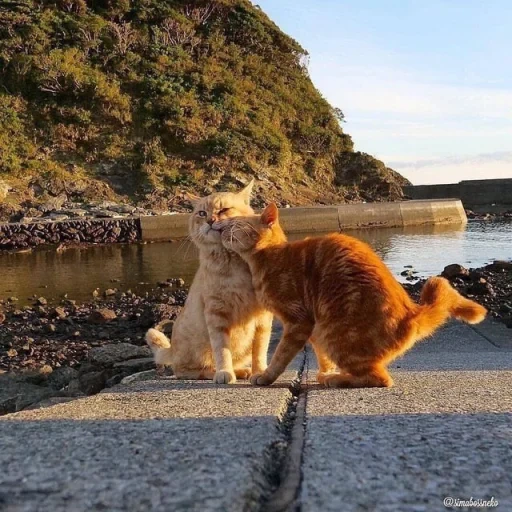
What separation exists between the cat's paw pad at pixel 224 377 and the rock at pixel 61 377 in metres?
2.67

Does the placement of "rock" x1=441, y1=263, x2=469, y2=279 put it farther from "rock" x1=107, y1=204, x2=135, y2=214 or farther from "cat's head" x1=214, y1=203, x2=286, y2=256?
"rock" x1=107, y1=204, x2=135, y2=214

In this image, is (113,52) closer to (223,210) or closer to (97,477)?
(223,210)

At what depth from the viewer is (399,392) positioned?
96.8 inches

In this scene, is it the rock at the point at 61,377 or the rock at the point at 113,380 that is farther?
the rock at the point at 61,377

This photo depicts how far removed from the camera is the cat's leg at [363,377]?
9.27ft

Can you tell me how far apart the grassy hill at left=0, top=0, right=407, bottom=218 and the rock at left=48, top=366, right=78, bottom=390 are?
2088 cm

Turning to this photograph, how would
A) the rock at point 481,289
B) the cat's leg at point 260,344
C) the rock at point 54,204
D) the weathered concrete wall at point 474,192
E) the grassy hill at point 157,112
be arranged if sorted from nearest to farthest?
1. the cat's leg at point 260,344
2. the rock at point 481,289
3. the rock at point 54,204
4. the grassy hill at point 157,112
5. the weathered concrete wall at point 474,192

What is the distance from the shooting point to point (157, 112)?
31.0 metres

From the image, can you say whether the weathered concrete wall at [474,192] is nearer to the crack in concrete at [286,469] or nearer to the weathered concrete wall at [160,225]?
the weathered concrete wall at [160,225]

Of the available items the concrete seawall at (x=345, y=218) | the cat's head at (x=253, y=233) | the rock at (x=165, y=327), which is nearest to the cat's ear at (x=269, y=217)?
the cat's head at (x=253, y=233)

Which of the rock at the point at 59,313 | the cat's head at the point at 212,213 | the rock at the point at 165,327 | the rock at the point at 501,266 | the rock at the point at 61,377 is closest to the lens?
the cat's head at the point at 212,213

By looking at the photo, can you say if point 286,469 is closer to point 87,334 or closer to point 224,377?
point 224,377

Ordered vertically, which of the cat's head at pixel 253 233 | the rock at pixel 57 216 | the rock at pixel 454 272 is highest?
the rock at pixel 57 216

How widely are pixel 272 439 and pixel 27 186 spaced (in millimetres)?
26840
